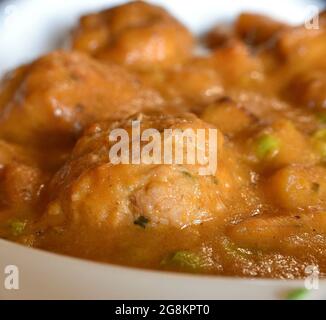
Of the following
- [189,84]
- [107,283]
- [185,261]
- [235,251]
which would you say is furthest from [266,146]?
[107,283]

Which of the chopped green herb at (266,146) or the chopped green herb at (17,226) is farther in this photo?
the chopped green herb at (266,146)

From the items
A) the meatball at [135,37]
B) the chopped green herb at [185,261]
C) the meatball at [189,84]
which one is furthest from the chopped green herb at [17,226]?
the meatball at [135,37]

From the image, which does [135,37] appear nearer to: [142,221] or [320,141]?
[320,141]

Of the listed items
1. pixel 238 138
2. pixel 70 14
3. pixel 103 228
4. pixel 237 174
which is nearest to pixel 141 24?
pixel 70 14

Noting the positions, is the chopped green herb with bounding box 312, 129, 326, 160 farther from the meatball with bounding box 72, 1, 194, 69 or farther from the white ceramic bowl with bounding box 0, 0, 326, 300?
the meatball with bounding box 72, 1, 194, 69

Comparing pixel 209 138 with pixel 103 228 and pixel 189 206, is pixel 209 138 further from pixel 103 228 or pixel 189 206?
pixel 103 228

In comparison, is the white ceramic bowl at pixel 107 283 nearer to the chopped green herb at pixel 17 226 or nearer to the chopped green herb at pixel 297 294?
the chopped green herb at pixel 297 294
